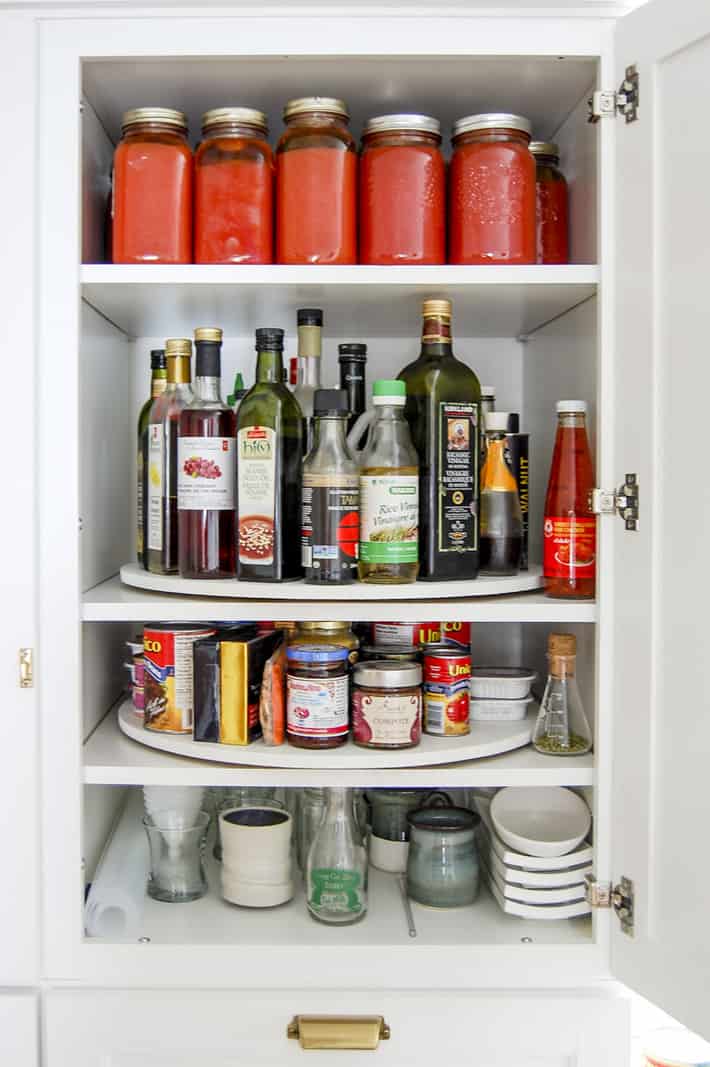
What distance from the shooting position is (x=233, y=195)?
1.15 m

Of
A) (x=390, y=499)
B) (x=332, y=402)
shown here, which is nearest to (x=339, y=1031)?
(x=390, y=499)

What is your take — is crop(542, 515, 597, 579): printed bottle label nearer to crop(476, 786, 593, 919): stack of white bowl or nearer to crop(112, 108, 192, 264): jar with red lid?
crop(476, 786, 593, 919): stack of white bowl

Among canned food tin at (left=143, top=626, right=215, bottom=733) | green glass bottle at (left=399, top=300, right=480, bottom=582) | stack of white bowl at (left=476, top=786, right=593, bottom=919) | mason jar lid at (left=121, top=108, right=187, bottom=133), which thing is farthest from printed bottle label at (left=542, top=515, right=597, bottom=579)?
mason jar lid at (left=121, top=108, right=187, bottom=133)

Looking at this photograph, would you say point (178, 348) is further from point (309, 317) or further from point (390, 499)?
point (390, 499)

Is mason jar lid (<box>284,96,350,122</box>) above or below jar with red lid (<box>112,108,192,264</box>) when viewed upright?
above

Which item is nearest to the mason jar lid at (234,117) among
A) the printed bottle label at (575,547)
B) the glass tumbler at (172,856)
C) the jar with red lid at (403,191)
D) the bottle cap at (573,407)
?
the jar with red lid at (403,191)

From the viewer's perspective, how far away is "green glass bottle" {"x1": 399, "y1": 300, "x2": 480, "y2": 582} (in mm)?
1180

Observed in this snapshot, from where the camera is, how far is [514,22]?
1.10 m

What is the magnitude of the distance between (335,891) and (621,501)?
1.94ft

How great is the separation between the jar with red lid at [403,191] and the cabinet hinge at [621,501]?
1.12 ft

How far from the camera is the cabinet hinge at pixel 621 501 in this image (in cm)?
106

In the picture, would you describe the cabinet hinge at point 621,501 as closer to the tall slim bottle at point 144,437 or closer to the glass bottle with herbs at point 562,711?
the glass bottle with herbs at point 562,711

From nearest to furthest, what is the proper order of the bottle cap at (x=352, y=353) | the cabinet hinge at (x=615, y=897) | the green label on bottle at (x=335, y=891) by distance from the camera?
the cabinet hinge at (x=615, y=897) < the green label on bottle at (x=335, y=891) < the bottle cap at (x=352, y=353)
